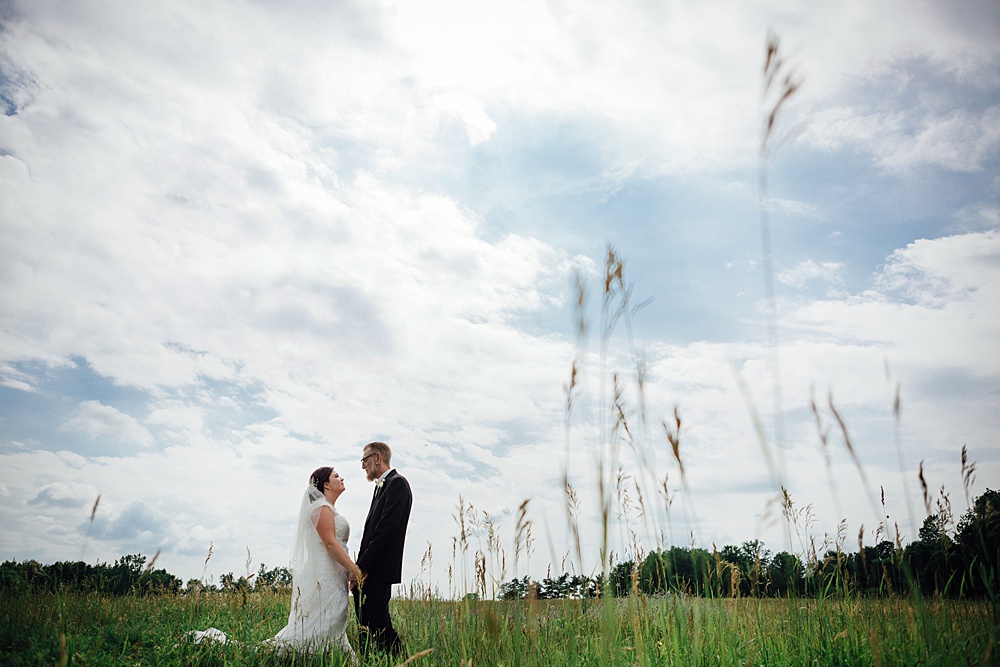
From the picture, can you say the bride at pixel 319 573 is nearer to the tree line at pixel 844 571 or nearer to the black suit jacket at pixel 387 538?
the black suit jacket at pixel 387 538

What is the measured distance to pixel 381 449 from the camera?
629 cm

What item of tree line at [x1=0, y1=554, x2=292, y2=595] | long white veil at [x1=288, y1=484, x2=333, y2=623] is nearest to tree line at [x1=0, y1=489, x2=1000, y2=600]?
long white veil at [x1=288, y1=484, x2=333, y2=623]

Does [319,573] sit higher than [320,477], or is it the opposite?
[320,477]

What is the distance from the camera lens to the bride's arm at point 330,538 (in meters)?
5.55

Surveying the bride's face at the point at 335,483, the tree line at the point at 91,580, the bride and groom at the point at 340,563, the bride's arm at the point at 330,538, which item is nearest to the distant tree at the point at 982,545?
the bride and groom at the point at 340,563

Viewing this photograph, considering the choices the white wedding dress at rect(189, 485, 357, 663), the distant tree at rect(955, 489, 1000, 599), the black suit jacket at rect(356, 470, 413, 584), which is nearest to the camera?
the distant tree at rect(955, 489, 1000, 599)

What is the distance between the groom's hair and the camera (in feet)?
20.6

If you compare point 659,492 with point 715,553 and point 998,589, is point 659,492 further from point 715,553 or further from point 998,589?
point 998,589

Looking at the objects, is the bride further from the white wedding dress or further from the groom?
the groom

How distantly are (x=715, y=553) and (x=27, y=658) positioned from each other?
5124 millimetres

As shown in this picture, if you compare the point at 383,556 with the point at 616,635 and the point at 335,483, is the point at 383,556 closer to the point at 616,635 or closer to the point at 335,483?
the point at 335,483

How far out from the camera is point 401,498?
5.80m

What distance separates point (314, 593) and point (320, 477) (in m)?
1.06

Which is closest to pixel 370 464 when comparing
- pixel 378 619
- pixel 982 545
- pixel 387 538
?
pixel 387 538
